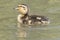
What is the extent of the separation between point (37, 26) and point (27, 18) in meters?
0.72

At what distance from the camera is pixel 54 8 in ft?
44.2

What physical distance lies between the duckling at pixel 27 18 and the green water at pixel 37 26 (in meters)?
0.21

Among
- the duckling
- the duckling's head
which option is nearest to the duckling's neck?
the duckling

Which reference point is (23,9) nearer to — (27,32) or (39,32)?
(27,32)

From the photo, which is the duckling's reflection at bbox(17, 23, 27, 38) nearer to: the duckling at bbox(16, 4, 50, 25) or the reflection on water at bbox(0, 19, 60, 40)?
the reflection on water at bbox(0, 19, 60, 40)

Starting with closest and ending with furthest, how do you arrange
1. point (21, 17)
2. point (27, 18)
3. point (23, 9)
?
1. point (27, 18)
2. point (21, 17)
3. point (23, 9)

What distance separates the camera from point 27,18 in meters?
11.8

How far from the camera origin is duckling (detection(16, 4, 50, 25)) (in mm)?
11578

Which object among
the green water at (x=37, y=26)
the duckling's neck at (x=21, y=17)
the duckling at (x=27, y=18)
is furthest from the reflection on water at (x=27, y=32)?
the duckling's neck at (x=21, y=17)

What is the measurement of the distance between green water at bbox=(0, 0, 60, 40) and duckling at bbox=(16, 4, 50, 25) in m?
0.21

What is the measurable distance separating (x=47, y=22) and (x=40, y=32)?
136cm

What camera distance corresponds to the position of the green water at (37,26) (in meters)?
9.93

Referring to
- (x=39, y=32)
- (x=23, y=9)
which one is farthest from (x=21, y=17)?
(x=39, y=32)

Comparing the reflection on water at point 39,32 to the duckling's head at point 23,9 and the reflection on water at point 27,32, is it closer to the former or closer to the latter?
the reflection on water at point 27,32
